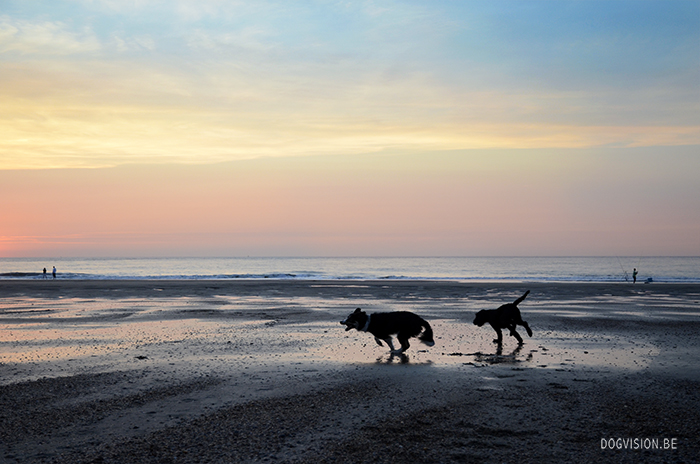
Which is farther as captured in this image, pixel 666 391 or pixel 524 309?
pixel 524 309

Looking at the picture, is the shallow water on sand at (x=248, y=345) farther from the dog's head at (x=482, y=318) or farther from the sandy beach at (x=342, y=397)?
the dog's head at (x=482, y=318)

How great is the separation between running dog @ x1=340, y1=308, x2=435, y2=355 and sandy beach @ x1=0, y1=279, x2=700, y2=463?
35 cm

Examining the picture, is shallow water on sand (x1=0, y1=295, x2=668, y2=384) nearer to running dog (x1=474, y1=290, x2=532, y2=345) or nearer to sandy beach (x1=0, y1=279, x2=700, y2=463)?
sandy beach (x1=0, y1=279, x2=700, y2=463)

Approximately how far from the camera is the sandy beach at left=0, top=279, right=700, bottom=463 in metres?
5.28

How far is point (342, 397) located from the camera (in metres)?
7.21

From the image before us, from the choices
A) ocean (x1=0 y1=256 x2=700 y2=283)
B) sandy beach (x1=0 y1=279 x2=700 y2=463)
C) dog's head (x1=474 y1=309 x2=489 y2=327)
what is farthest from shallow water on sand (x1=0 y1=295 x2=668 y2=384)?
ocean (x1=0 y1=256 x2=700 y2=283)

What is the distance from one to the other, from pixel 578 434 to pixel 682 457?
983mm

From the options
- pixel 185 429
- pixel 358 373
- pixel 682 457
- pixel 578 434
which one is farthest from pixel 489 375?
pixel 185 429

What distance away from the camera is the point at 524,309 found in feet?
70.1

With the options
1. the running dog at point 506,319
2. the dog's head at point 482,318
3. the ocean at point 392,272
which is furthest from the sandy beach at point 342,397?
the ocean at point 392,272

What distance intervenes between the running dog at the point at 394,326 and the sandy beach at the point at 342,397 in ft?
1.15

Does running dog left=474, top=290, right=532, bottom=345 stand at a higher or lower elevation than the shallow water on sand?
higher

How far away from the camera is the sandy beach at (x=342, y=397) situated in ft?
17.3

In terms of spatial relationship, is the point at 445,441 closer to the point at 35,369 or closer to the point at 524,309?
the point at 35,369
